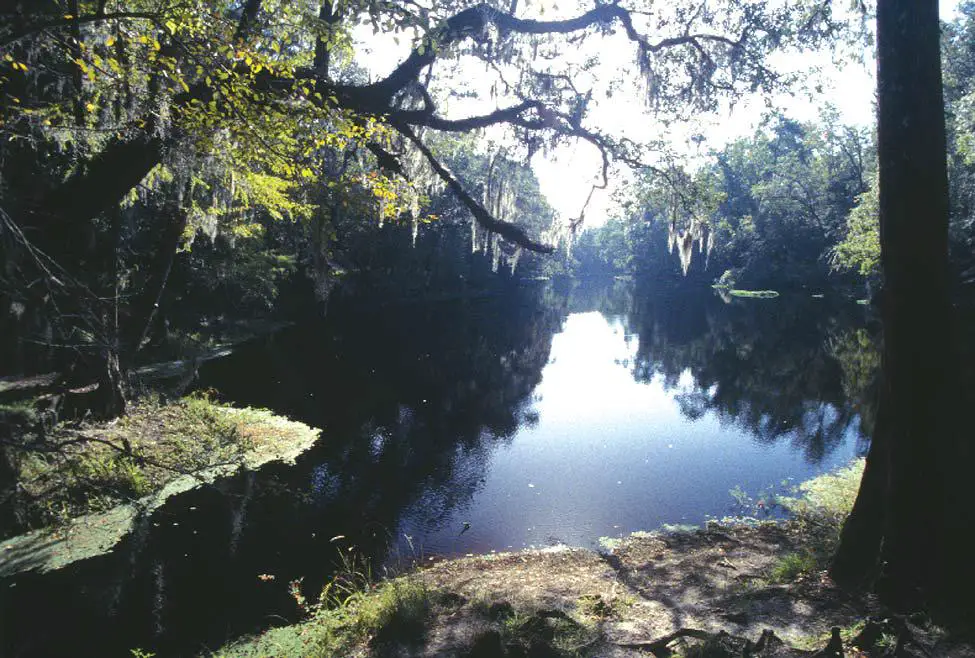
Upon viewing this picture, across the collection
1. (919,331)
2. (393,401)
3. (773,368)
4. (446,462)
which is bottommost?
(446,462)

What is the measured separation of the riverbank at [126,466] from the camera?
8.19m

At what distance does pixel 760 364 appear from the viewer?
1023 inches

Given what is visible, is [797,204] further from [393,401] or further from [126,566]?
[126,566]

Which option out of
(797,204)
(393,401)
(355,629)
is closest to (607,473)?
(355,629)

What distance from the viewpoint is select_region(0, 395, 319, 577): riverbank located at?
819 centimetres

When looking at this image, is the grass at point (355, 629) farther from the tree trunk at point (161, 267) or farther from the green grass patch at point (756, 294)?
the green grass patch at point (756, 294)

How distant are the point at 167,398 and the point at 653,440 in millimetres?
13201

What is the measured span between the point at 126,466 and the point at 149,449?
88 centimetres

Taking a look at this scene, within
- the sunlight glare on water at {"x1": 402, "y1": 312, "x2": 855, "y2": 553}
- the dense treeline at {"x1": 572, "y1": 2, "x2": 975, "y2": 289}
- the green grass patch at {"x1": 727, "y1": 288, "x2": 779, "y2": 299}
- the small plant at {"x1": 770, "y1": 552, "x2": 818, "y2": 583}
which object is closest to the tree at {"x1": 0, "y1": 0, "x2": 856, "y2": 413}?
the dense treeline at {"x1": 572, "y1": 2, "x2": 975, "y2": 289}

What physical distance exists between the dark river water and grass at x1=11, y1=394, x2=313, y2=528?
32.3 inches

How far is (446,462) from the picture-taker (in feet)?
46.4

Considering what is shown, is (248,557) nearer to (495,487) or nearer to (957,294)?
(495,487)

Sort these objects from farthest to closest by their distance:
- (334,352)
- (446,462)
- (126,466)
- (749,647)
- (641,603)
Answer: (334,352) → (446,462) → (126,466) → (641,603) → (749,647)

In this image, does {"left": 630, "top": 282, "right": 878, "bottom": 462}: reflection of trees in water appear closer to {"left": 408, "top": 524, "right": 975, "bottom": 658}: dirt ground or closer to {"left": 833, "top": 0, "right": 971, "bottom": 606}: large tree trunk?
{"left": 408, "top": 524, "right": 975, "bottom": 658}: dirt ground
